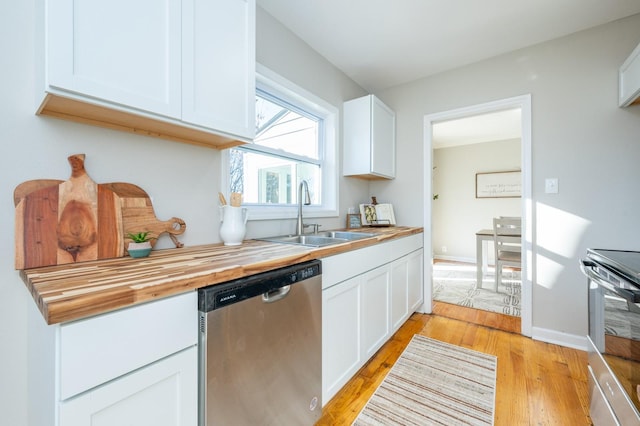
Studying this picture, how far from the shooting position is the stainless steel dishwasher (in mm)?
858

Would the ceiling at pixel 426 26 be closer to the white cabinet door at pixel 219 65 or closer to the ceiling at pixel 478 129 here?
the white cabinet door at pixel 219 65

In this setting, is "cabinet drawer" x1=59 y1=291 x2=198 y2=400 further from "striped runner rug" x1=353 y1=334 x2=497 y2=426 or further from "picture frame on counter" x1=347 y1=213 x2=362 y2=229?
"picture frame on counter" x1=347 y1=213 x2=362 y2=229

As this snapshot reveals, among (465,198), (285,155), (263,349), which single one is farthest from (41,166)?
(465,198)

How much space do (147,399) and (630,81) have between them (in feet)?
10.1

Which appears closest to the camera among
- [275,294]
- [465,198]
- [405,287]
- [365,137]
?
[275,294]

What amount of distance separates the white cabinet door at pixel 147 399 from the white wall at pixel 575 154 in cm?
266

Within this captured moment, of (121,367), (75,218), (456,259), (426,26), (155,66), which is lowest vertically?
(456,259)

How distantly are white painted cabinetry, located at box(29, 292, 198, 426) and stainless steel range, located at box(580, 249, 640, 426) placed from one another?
58.8 inches

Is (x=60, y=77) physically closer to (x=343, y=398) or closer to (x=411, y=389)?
(x=343, y=398)

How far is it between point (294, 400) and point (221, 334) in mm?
573

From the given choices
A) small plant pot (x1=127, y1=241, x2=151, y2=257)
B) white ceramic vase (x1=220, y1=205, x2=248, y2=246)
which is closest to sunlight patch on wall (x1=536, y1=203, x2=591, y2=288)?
white ceramic vase (x1=220, y1=205, x2=248, y2=246)

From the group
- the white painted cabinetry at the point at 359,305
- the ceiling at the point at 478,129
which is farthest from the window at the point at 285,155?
the ceiling at the point at 478,129

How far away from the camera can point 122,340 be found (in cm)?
68

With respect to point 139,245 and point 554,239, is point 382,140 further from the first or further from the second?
point 139,245
